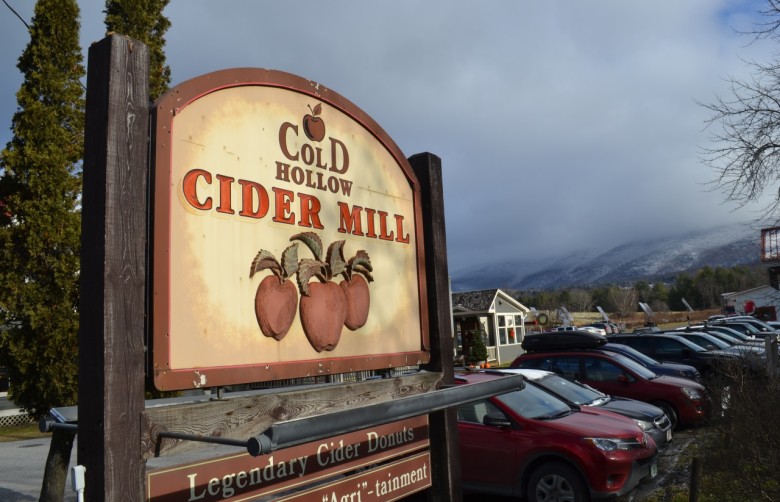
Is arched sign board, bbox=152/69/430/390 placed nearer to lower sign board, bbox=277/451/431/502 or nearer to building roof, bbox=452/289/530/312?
lower sign board, bbox=277/451/431/502

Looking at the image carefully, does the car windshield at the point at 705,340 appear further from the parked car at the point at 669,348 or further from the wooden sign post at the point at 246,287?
the wooden sign post at the point at 246,287

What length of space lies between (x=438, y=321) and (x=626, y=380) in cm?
915

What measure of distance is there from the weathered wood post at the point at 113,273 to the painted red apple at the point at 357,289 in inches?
50.7

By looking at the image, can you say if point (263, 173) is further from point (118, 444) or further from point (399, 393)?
point (399, 393)

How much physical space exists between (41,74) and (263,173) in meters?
8.50

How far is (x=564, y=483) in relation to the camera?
7.29 m

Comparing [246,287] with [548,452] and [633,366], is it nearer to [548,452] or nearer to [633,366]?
[548,452]

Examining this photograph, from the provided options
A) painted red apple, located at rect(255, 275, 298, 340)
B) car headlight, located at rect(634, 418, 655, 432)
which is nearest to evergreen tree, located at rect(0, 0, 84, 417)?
painted red apple, located at rect(255, 275, 298, 340)

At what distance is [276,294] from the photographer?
307 centimetres

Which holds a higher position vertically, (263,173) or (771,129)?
(771,129)

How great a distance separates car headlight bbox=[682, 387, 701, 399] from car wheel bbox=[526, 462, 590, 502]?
5769 mm

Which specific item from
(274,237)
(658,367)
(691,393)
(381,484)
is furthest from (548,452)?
(658,367)

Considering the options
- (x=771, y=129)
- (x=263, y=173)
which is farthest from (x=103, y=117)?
(x=771, y=129)

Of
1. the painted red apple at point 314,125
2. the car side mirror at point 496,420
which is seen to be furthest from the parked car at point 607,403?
the painted red apple at point 314,125
